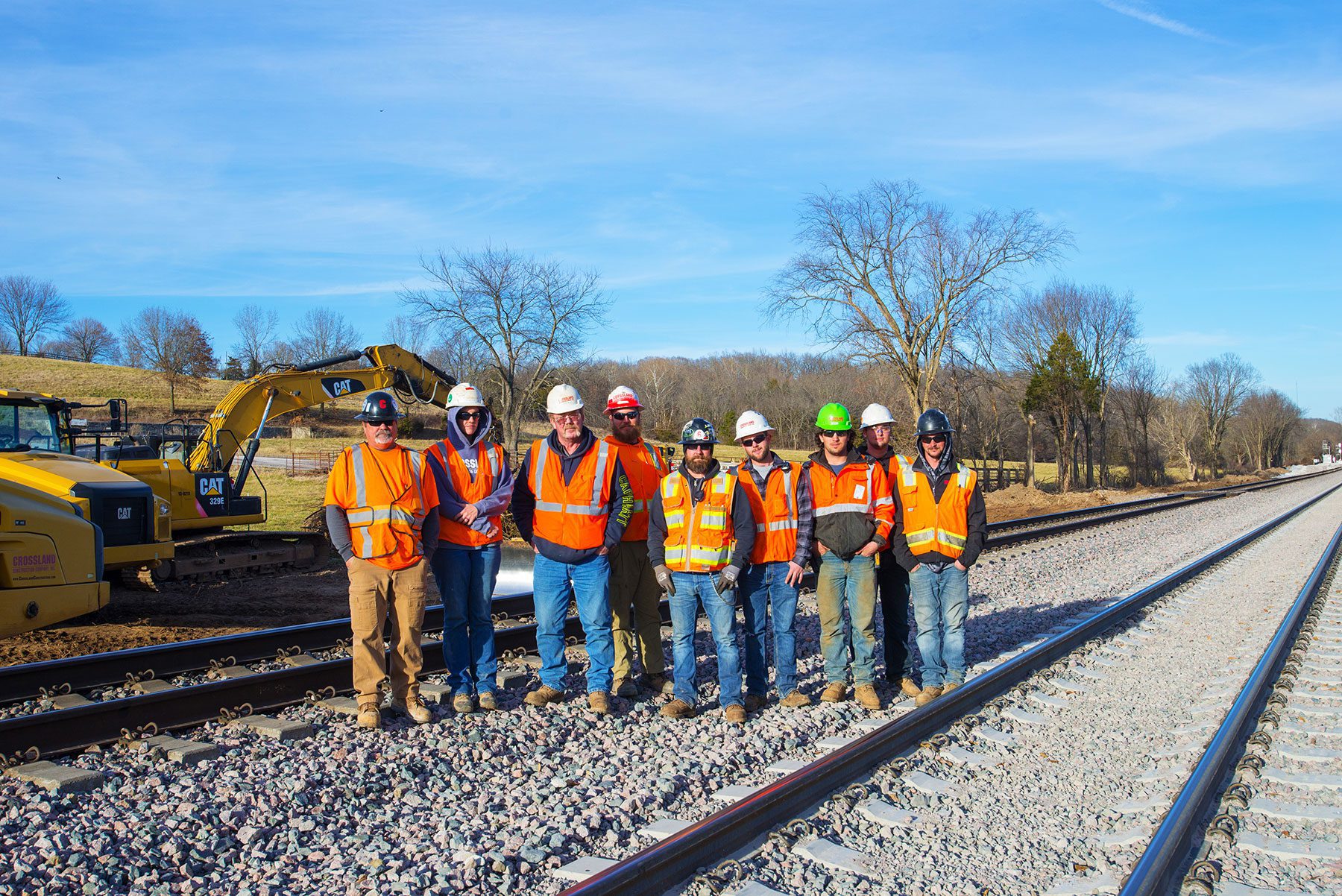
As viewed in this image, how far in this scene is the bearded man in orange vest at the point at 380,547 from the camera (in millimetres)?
5973

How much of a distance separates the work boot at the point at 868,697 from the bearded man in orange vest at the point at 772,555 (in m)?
0.38

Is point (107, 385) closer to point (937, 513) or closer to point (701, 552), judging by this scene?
point (701, 552)

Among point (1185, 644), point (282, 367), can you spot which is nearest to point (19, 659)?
point (282, 367)

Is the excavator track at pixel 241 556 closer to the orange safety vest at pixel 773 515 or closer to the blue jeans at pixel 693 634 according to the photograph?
the blue jeans at pixel 693 634

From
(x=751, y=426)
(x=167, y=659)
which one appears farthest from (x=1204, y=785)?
(x=167, y=659)

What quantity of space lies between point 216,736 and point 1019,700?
5.34 metres

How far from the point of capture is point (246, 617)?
426 inches

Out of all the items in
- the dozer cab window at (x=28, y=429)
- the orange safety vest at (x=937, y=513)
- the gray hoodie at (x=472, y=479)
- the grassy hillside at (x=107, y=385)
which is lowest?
the orange safety vest at (x=937, y=513)

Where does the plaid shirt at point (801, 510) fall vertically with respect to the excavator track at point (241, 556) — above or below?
above

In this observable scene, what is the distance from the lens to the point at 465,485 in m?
6.48

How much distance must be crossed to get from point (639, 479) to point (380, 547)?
1989 mm

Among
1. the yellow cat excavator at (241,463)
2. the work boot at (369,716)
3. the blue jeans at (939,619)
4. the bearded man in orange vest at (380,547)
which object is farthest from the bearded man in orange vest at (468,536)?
the yellow cat excavator at (241,463)

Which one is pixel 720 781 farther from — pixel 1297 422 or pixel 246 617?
pixel 1297 422

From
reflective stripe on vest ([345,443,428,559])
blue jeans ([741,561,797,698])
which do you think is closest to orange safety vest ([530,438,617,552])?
reflective stripe on vest ([345,443,428,559])
